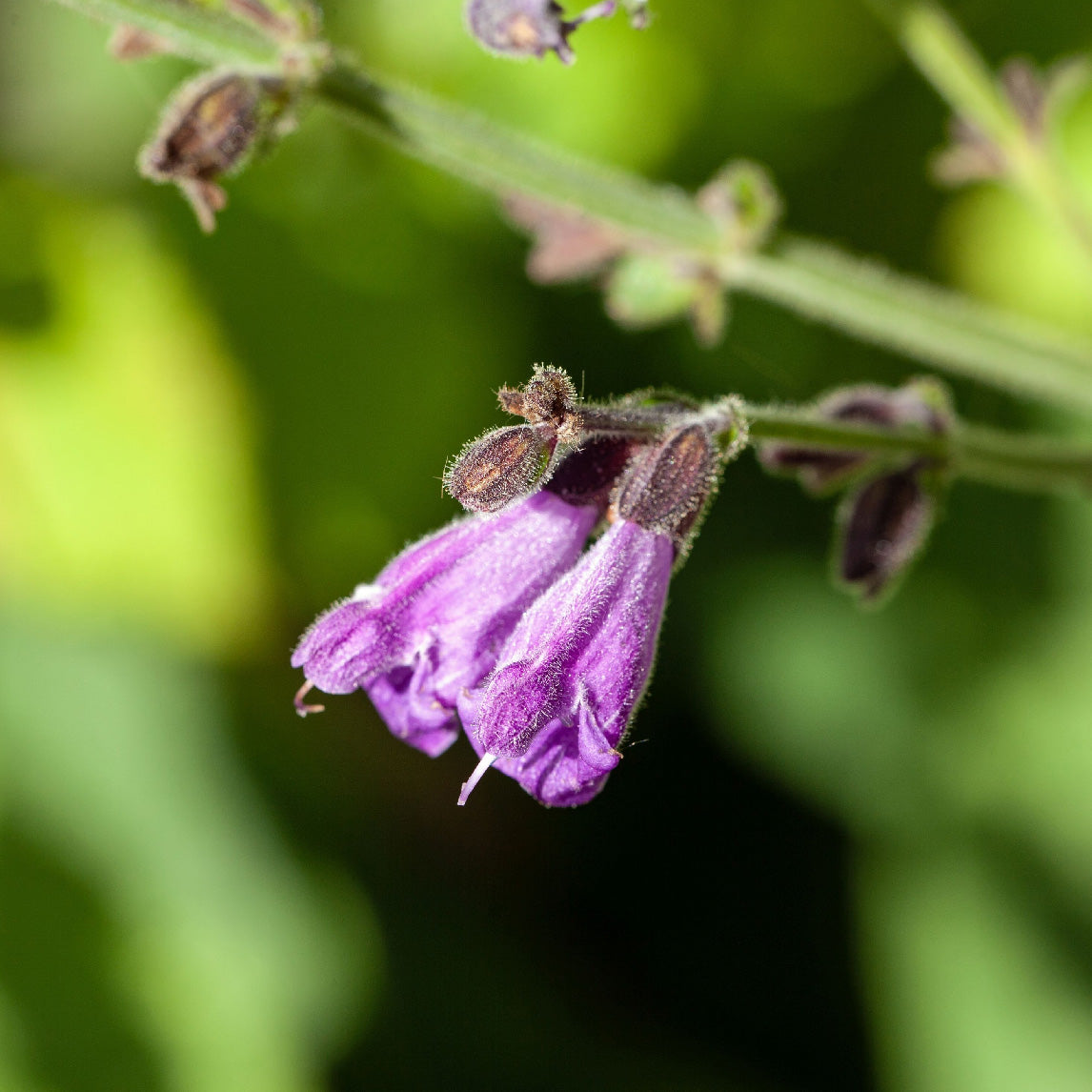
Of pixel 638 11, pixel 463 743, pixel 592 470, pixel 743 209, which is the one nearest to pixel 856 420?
pixel 743 209

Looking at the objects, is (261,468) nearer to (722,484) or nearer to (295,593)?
(295,593)

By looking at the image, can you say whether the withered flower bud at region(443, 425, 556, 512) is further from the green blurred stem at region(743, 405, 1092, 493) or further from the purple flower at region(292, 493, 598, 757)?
the green blurred stem at region(743, 405, 1092, 493)

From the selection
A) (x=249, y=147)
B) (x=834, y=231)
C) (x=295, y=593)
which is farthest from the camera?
(x=834, y=231)

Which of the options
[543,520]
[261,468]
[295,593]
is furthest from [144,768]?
[543,520]

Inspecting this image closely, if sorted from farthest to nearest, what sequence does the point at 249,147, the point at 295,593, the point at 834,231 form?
the point at 834,231
the point at 295,593
the point at 249,147

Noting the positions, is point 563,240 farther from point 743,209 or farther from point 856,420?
point 856,420

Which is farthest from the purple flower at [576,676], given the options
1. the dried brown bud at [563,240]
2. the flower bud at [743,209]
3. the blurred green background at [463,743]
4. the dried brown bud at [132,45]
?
the blurred green background at [463,743]
